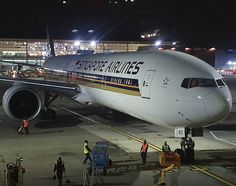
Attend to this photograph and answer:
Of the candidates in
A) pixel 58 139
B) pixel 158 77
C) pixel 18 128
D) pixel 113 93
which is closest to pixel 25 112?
pixel 18 128

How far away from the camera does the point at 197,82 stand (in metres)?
13.6

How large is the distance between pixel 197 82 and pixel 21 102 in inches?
430

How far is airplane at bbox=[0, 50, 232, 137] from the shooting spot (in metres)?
13.2

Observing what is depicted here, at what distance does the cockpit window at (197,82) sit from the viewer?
13.4m

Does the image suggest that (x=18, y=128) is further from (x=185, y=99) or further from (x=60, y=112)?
(x=185, y=99)

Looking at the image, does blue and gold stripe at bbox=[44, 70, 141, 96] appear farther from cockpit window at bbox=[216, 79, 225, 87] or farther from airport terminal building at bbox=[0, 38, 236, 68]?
airport terminal building at bbox=[0, 38, 236, 68]

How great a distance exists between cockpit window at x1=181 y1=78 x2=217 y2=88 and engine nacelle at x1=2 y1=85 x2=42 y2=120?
970 cm

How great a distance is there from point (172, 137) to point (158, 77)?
17.4 feet

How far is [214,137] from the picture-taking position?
1928 centimetres

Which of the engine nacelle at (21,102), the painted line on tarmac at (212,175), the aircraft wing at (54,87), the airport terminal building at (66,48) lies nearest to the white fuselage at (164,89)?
the painted line on tarmac at (212,175)

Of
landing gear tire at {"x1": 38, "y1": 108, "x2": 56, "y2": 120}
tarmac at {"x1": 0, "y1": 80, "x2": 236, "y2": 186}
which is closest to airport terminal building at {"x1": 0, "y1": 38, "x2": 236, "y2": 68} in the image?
landing gear tire at {"x1": 38, "y1": 108, "x2": 56, "y2": 120}

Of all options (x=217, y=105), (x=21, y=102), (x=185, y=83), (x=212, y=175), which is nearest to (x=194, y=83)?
(x=185, y=83)

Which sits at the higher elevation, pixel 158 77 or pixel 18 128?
pixel 158 77

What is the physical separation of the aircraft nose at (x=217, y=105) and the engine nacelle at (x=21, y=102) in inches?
419
